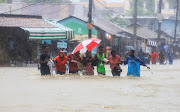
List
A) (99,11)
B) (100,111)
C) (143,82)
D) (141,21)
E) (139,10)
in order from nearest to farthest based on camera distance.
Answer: (100,111), (143,82), (141,21), (139,10), (99,11)

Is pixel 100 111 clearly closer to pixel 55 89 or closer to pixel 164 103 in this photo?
pixel 164 103

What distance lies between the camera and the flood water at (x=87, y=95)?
10094 mm

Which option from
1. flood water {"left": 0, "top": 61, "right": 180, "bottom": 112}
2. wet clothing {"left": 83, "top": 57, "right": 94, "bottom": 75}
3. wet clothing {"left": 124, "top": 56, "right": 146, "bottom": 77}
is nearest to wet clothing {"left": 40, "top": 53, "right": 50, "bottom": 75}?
flood water {"left": 0, "top": 61, "right": 180, "bottom": 112}

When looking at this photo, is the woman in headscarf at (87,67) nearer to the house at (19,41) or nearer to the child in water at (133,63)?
the child in water at (133,63)

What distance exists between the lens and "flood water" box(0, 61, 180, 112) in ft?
33.1

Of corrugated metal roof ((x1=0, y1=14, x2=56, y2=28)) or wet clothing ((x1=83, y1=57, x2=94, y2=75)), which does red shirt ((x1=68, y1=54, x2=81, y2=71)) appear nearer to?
wet clothing ((x1=83, y1=57, x2=94, y2=75))

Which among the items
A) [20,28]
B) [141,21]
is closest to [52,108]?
[20,28]

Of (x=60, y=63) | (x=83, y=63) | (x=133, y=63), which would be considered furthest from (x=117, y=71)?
(x=60, y=63)

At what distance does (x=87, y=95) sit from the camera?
12.5 metres

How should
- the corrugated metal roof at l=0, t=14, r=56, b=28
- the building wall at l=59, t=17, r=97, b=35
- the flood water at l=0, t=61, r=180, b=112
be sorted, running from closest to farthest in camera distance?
the flood water at l=0, t=61, r=180, b=112
the corrugated metal roof at l=0, t=14, r=56, b=28
the building wall at l=59, t=17, r=97, b=35

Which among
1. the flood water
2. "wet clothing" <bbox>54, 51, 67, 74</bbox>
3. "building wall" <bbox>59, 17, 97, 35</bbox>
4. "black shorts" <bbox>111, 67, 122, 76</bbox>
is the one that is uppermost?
"building wall" <bbox>59, 17, 97, 35</bbox>

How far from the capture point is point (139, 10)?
245 ft

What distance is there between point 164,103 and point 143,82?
Result: 5.37 metres

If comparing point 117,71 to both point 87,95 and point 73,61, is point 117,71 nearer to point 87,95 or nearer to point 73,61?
point 73,61
